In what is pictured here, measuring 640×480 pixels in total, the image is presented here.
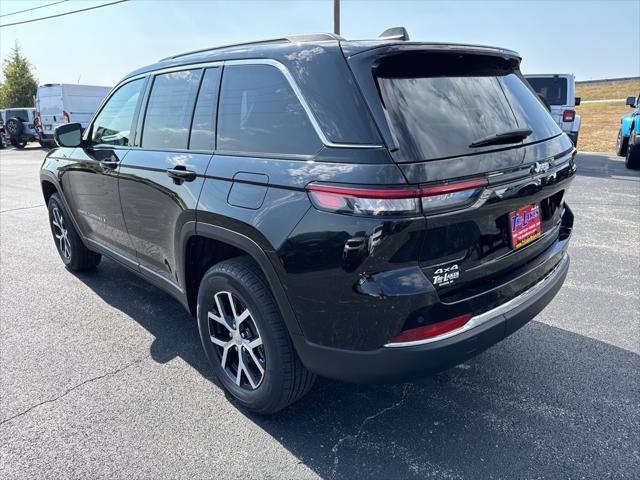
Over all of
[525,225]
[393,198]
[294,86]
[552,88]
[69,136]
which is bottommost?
[525,225]

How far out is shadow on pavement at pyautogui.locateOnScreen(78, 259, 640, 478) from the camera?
221 cm

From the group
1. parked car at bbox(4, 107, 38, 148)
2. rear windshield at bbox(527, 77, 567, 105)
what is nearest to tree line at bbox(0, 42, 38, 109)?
parked car at bbox(4, 107, 38, 148)

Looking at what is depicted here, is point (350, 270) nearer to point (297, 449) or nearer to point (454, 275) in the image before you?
point (454, 275)

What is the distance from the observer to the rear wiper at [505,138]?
2.10 metres

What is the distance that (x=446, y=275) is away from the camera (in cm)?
198

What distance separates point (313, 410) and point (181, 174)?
155 centimetres

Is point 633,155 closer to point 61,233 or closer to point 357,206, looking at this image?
point 357,206

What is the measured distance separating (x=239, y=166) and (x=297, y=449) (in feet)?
4.78

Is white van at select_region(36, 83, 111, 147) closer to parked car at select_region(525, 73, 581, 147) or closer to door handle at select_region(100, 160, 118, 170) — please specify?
parked car at select_region(525, 73, 581, 147)

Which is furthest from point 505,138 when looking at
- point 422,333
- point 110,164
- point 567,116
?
point 567,116

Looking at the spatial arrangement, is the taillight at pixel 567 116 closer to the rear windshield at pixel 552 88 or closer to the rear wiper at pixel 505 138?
the rear windshield at pixel 552 88

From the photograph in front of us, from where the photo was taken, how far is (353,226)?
1878 mm

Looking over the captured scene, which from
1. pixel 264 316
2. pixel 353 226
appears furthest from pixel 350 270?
pixel 264 316

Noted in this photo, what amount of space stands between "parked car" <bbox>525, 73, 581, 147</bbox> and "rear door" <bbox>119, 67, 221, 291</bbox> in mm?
10707
